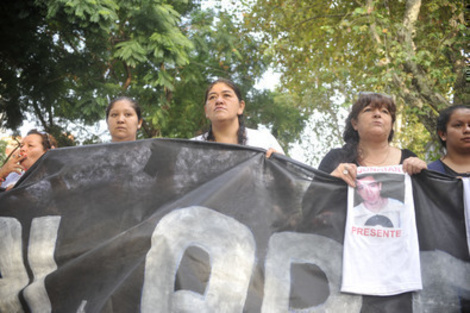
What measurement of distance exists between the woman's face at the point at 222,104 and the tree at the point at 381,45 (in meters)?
4.19

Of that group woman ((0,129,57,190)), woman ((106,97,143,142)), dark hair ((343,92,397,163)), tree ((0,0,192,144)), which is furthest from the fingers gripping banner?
tree ((0,0,192,144))

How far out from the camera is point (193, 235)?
105 inches

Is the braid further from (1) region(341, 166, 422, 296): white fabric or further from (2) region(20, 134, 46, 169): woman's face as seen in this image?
(2) region(20, 134, 46, 169): woman's face

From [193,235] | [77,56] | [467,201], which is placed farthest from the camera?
[77,56]

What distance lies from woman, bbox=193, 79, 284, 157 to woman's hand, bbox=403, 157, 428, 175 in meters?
0.93

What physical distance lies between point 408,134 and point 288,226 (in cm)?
1799

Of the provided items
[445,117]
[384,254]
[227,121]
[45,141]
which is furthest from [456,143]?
[45,141]

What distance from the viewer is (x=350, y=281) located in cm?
262

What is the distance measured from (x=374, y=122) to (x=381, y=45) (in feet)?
18.9

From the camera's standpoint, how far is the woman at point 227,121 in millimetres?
3467

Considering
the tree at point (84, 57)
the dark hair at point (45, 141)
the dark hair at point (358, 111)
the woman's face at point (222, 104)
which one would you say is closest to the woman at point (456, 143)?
the dark hair at point (358, 111)

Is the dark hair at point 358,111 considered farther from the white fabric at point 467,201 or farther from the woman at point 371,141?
the white fabric at point 467,201

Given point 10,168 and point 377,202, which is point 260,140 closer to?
point 377,202

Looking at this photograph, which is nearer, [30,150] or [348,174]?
[348,174]
